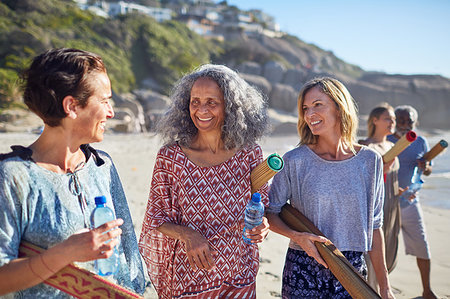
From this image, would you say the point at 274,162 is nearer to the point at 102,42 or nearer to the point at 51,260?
the point at 51,260

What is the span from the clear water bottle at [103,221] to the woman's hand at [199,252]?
0.44 meters

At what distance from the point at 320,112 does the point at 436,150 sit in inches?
102

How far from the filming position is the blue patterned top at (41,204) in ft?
4.71

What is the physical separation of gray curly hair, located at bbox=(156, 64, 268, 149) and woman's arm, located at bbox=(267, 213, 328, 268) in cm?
57

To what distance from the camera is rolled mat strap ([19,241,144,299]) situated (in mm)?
1490

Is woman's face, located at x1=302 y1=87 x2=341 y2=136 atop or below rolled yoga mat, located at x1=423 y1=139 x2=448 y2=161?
atop

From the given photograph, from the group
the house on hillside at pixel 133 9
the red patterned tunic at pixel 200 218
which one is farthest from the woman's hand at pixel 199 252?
the house on hillside at pixel 133 9

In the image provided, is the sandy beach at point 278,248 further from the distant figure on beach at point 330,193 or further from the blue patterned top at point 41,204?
the blue patterned top at point 41,204

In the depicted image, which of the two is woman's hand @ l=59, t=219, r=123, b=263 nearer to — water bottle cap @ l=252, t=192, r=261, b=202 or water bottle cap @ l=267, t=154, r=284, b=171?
water bottle cap @ l=252, t=192, r=261, b=202

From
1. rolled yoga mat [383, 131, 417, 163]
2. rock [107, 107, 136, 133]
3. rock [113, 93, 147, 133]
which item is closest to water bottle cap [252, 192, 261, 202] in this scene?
rolled yoga mat [383, 131, 417, 163]

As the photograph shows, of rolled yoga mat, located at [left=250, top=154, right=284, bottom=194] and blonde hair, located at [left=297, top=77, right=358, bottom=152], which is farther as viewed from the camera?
blonde hair, located at [left=297, top=77, right=358, bottom=152]

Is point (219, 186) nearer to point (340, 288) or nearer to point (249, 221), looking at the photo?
point (249, 221)

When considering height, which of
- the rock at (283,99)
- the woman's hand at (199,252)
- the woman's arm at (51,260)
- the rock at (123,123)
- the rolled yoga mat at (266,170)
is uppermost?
the rolled yoga mat at (266,170)

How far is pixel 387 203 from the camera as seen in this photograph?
380cm
